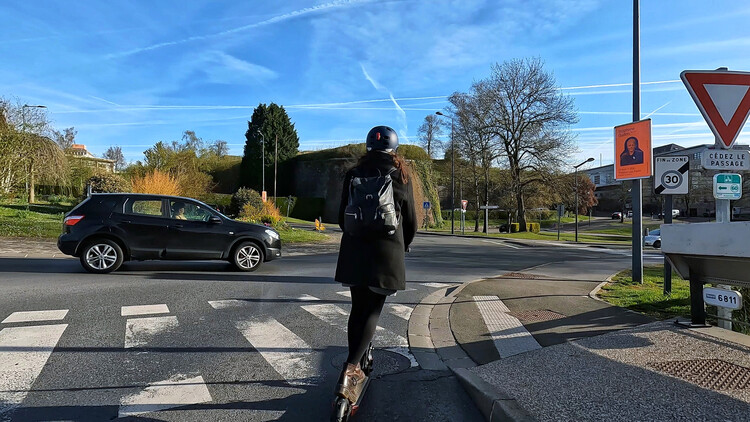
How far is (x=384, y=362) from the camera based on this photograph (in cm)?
442

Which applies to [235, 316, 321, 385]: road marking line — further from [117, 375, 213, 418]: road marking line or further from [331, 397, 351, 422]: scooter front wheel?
[331, 397, 351, 422]: scooter front wheel

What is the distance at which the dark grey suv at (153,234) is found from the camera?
9281 mm

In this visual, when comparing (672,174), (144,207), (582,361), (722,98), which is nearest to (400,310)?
(582,361)

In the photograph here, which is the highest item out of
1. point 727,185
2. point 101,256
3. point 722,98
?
point 722,98

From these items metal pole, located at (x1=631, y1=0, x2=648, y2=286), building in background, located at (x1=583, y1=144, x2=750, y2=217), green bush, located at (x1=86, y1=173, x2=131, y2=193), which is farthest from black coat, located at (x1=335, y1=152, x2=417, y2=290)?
green bush, located at (x1=86, y1=173, x2=131, y2=193)

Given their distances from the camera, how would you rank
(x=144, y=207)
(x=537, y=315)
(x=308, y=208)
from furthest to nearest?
(x=308, y=208) → (x=144, y=207) → (x=537, y=315)

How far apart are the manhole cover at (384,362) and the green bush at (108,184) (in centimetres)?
2926

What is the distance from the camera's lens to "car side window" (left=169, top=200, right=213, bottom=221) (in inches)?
389

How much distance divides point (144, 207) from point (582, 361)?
343 inches

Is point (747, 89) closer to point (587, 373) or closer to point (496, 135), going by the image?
point (587, 373)

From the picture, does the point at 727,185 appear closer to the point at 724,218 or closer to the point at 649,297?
the point at 724,218

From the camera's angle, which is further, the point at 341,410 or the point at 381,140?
the point at 381,140

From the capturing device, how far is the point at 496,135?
1623 inches

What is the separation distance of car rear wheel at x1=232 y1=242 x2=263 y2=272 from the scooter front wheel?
25.4ft
